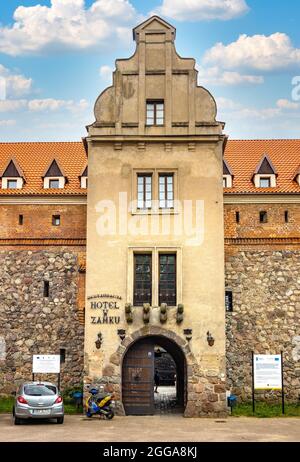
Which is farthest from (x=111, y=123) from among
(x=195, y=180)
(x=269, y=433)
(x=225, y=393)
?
(x=269, y=433)

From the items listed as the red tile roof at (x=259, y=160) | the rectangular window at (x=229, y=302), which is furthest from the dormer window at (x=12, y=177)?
the rectangular window at (x=229, y=302)

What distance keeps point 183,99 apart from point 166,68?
153 cm

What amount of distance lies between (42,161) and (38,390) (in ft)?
47.3

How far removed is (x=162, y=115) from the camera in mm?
26750

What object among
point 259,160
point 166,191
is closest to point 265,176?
point 259,160

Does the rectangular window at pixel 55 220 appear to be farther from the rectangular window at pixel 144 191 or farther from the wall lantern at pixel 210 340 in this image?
the wall lantern at pixel 210 340

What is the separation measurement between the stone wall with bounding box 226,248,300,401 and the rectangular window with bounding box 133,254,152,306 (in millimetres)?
5593

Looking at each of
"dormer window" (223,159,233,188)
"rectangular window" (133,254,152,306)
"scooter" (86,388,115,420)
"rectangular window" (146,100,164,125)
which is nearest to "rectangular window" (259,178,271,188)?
"dormer window" (223,159,233,188)

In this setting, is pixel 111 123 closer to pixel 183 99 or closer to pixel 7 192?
pixel 183 99

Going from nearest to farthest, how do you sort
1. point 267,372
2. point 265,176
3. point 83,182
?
point 267,372 → point 265,176 → point 83,182

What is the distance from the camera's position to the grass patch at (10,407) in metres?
25.6

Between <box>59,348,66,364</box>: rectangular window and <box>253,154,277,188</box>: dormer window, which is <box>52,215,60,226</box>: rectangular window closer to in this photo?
<box>59,348,66,364</box>: rectangular window

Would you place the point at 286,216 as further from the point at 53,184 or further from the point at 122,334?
the point at 53,184

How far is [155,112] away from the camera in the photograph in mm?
26766
